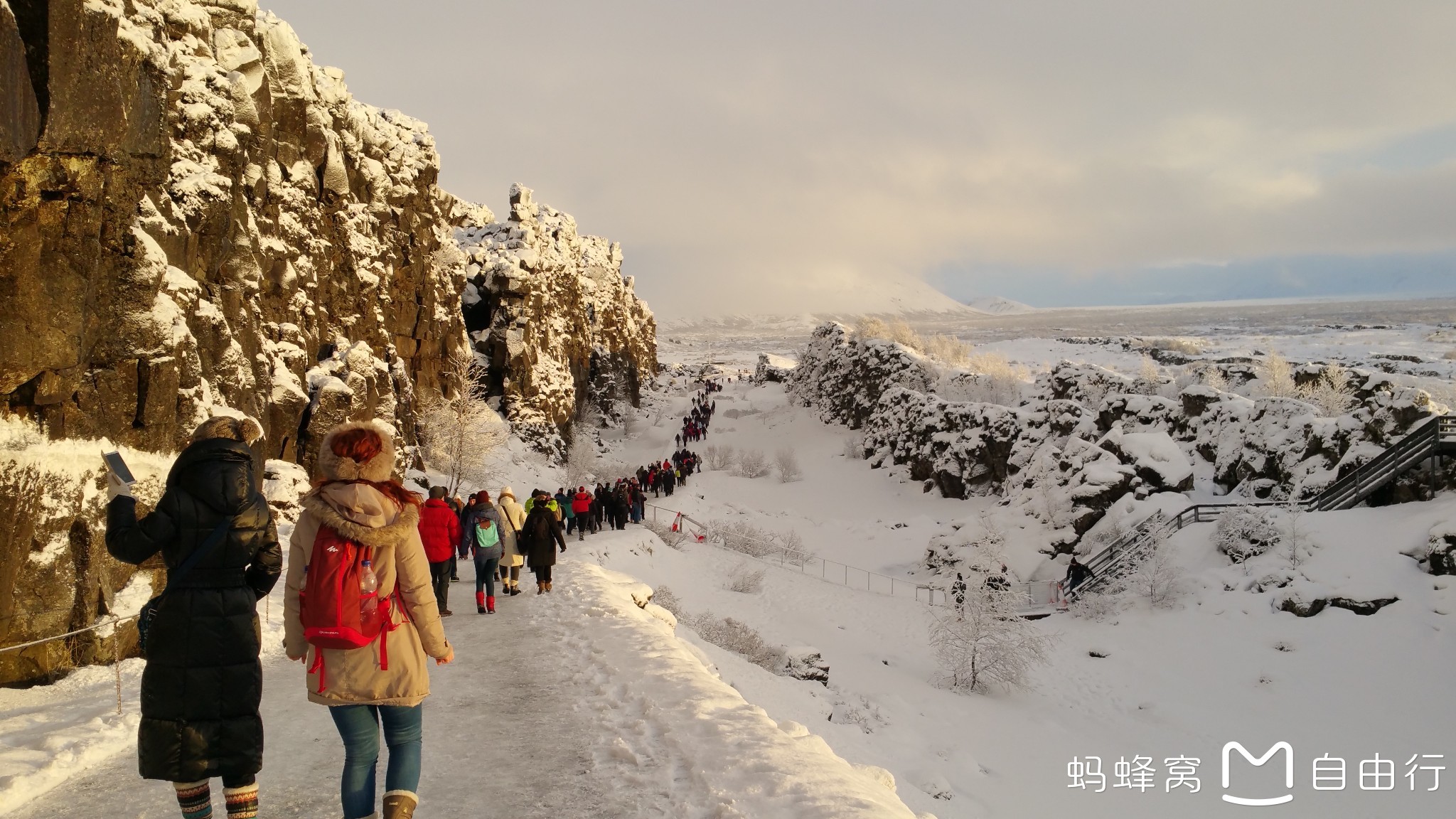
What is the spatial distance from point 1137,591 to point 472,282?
139 ft

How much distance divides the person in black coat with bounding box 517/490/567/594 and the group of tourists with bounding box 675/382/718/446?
47.0 m

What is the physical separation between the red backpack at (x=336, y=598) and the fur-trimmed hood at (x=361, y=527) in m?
0.07

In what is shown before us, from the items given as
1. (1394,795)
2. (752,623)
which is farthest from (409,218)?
(1394,795)

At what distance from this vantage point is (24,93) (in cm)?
764

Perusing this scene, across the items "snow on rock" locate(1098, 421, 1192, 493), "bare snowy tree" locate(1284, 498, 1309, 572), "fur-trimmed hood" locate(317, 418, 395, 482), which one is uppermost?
"fur-trimmed hood" locate(317, 418, 395, 482)

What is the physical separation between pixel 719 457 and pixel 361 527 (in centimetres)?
5021

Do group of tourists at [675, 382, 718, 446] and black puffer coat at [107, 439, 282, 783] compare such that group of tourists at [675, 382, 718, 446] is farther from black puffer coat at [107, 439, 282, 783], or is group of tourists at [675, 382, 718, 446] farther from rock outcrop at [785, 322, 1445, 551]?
black puffer coat at [107, 439, 282, 783]

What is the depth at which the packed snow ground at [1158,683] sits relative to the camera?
13.1m

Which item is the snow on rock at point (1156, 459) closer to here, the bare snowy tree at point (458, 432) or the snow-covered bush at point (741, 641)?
the snow-covered bush at point (741, 641)

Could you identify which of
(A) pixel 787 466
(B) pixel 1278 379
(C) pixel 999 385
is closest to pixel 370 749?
(B) pixel 1278 379

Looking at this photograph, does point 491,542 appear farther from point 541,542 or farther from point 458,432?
point 458,432

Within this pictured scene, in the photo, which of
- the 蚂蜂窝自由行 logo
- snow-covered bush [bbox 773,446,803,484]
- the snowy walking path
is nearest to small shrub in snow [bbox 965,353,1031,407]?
snow-covered bush [bbox 773,446,803,484]

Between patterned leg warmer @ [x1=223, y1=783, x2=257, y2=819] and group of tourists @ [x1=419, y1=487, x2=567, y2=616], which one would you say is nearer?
patterned leg warmer @ [x1=223, y1=783, x2=257, y2=819]

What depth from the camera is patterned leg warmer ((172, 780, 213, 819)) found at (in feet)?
12.8
